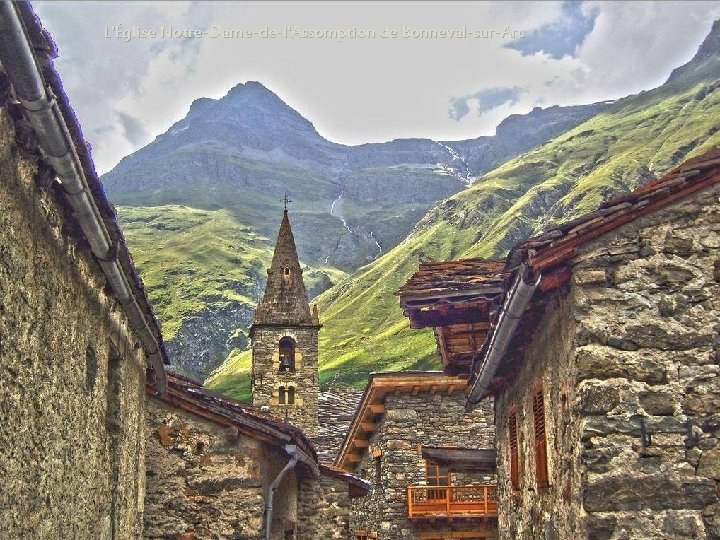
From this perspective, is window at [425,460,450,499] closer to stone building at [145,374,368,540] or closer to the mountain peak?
stone building at [145,374,368,540]

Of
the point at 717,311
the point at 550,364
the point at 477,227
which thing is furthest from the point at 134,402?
the point at 477,227

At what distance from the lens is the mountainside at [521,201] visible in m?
104

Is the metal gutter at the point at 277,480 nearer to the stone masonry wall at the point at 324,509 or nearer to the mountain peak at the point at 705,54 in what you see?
the stone masonry wall at the point at 324,509

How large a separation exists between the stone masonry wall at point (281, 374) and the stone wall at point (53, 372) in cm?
3210

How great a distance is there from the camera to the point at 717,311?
7477 millimetres

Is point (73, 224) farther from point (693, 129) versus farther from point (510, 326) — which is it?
point (693, 129)

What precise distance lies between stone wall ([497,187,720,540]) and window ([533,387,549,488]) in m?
1.24

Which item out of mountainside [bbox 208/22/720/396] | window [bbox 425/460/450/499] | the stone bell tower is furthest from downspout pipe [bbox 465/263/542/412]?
mountainside [bbox 208/22/720/396]

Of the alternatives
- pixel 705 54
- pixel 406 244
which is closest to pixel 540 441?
pixel 406 244

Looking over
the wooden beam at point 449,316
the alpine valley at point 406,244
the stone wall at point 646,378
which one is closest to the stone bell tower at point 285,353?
the wooden beam at point 449,316

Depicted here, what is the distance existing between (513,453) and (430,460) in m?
10.5

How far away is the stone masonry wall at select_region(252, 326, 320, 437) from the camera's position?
42125mm

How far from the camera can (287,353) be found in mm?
43375

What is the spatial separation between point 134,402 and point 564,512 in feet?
19.7
